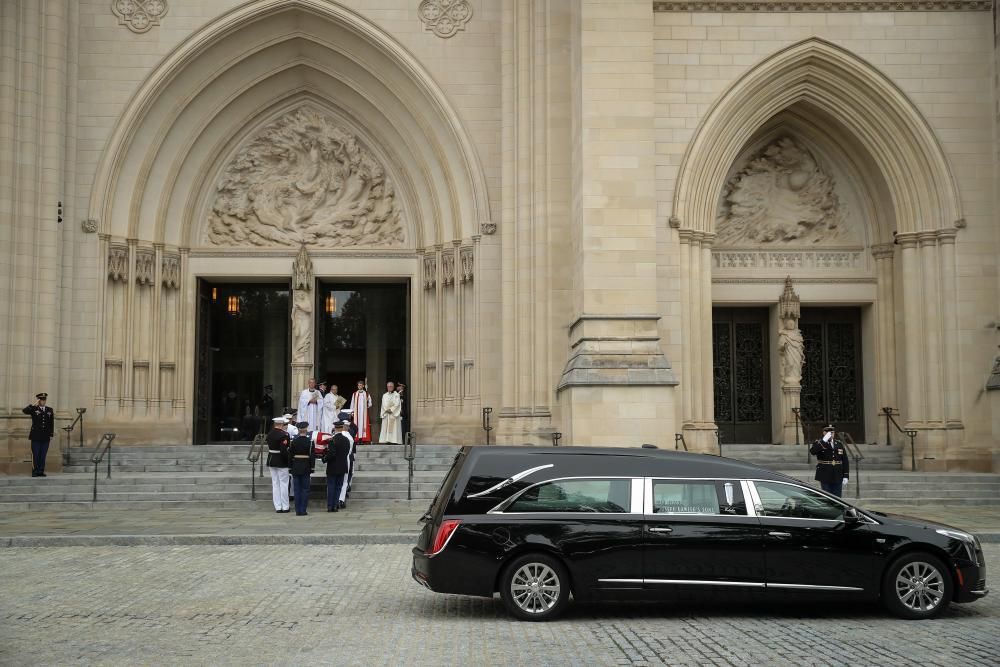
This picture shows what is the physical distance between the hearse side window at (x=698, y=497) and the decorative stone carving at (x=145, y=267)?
1768 cm

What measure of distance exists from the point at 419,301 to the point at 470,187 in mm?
2983

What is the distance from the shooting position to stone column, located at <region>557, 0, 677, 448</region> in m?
18.6

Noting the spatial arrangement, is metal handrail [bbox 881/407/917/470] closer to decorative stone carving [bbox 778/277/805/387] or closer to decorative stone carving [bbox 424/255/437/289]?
decorative stone carving [bbox 778/277/805/387]

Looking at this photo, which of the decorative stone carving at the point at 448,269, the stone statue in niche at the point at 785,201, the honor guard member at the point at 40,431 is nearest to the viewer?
the honor guard member at the point at 40,431

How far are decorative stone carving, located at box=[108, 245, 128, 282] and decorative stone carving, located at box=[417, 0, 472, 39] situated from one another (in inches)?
321

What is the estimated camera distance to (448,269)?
24.5 meters

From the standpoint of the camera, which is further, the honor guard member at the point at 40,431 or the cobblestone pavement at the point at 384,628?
the honor guard member at the point at 40,431

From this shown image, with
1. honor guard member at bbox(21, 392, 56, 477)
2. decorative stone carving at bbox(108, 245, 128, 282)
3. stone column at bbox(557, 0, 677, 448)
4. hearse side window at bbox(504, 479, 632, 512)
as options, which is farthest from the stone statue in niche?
hearse side window at bbox(504, 479, 632, 512)

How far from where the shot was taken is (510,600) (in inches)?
344

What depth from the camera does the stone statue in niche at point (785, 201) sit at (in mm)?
23703

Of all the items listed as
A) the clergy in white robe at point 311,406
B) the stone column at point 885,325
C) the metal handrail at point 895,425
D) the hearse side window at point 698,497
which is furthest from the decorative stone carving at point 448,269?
the hearse side window at point 698,497

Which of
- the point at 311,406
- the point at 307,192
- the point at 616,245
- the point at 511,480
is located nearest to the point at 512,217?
the point at 616,245

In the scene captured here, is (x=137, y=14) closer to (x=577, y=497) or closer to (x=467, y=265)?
(x=467, y=265)

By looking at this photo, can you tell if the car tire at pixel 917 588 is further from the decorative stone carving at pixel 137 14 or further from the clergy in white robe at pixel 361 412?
the decorative stone carving at pixel 137 14
